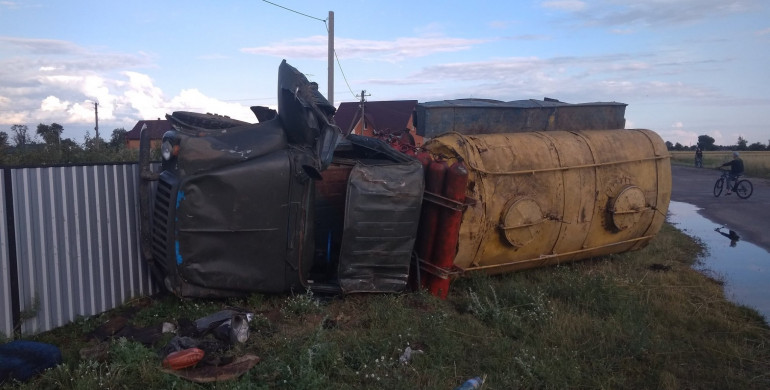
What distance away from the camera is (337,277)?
639cm

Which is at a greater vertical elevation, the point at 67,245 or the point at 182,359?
the point at 67,245

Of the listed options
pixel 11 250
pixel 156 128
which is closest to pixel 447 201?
pixel 11 250

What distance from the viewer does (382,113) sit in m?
41.4

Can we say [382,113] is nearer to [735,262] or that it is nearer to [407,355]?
[735,262]

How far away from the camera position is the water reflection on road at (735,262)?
7.71m

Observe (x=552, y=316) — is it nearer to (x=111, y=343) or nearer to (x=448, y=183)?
(x=448, y=183)

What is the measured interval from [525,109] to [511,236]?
85.9 inches

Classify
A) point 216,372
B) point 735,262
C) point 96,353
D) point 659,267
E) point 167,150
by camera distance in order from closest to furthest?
point 216,372
point 96,353
point 167,150
point 659,267
point 735,262

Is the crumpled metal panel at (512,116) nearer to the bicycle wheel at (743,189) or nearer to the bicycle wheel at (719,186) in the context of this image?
the bicycle wheel at (743,189)

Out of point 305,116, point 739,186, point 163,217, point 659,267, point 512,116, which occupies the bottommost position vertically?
point 659,267

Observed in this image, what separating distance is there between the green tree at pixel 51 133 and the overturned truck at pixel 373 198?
1033cm

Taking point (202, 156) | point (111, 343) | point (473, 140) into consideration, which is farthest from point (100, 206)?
point (473, 140)

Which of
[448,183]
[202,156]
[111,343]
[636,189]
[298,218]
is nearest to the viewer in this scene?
[111,343]

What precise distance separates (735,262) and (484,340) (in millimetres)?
6547
